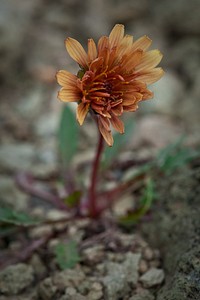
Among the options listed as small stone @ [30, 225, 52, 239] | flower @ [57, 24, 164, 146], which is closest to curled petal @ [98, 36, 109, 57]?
flower @ [57, 24, 164, 146]

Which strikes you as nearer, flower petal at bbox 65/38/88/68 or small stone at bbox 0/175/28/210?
flower petal at bbox 65/38/88/68

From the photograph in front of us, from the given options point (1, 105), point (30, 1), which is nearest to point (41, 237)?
point (1, 105)

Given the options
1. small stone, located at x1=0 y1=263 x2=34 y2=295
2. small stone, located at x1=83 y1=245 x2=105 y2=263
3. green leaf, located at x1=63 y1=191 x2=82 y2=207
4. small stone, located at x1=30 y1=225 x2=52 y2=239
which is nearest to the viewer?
small stone, located at x1=0 y1=263 x2=34 y2=295

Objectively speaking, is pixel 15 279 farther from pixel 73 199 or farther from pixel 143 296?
pixel 143 296

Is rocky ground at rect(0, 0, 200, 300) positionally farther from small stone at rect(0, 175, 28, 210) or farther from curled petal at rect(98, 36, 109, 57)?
curled petal at rect(98, 36, 109, 57)

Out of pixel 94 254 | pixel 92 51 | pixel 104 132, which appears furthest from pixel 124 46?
pixel 94 254

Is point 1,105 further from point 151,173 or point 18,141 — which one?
point 151,173
